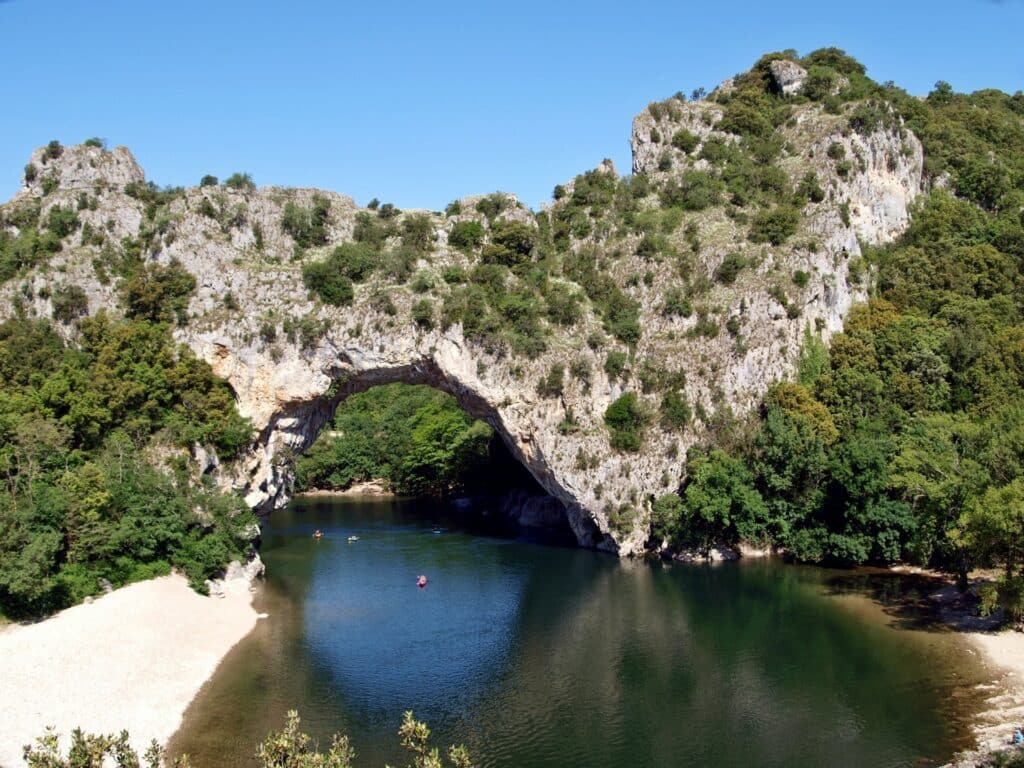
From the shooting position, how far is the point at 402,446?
97000 millimetres

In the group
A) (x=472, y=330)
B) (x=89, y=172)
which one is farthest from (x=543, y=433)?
(x=89, y=172)

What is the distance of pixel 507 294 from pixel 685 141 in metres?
26.9

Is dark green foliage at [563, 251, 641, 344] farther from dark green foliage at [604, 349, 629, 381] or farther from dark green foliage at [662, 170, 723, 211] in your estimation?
dark green foliage at [662, 170, 723, 211]

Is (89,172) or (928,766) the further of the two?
(89,172)

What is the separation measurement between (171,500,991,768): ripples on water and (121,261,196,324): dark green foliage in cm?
1990

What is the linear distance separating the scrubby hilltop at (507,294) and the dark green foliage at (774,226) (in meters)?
0.17

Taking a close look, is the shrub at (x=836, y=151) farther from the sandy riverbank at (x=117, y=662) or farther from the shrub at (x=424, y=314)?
the sandy riverbank at (x=117, y=662)

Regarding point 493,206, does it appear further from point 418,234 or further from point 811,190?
point 811,190

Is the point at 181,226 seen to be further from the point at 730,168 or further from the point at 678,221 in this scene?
the point at 730,168

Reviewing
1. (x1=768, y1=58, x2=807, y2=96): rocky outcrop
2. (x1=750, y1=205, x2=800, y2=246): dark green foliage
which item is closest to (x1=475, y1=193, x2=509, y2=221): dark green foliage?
(x1=750, y1=205, x2=800, y2=246): dark green foliage

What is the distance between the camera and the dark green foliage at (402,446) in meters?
89.8

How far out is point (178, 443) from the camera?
54.7 m

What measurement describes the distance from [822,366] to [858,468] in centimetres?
1172

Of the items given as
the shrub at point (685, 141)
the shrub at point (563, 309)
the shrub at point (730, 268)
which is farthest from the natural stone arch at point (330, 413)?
the shrub at point (685, 141)
